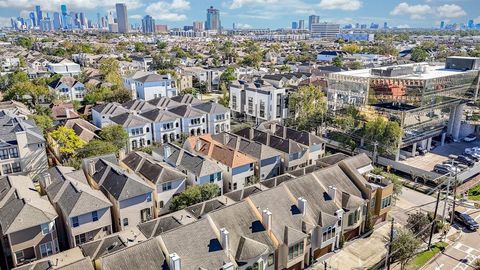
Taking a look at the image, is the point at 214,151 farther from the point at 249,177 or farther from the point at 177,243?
the point at 177,243

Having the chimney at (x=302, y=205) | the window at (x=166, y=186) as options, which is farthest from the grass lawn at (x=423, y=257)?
the window at (x=166, y=186)

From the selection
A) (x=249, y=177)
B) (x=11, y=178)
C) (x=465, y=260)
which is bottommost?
(x=465, y=260)

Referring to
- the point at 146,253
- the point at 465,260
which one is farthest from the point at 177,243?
the point at 465,260

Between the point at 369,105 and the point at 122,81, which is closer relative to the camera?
the point at 369,105

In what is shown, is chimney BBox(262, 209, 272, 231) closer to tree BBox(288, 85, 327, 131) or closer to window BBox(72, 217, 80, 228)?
window BBox(72, 217, 80, 228)

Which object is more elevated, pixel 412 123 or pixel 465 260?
pixel 412 123

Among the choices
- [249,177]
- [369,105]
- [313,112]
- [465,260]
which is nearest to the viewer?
[465,260]

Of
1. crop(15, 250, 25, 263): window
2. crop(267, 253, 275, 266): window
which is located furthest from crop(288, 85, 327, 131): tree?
crop(15, 250, 25, 263): window
